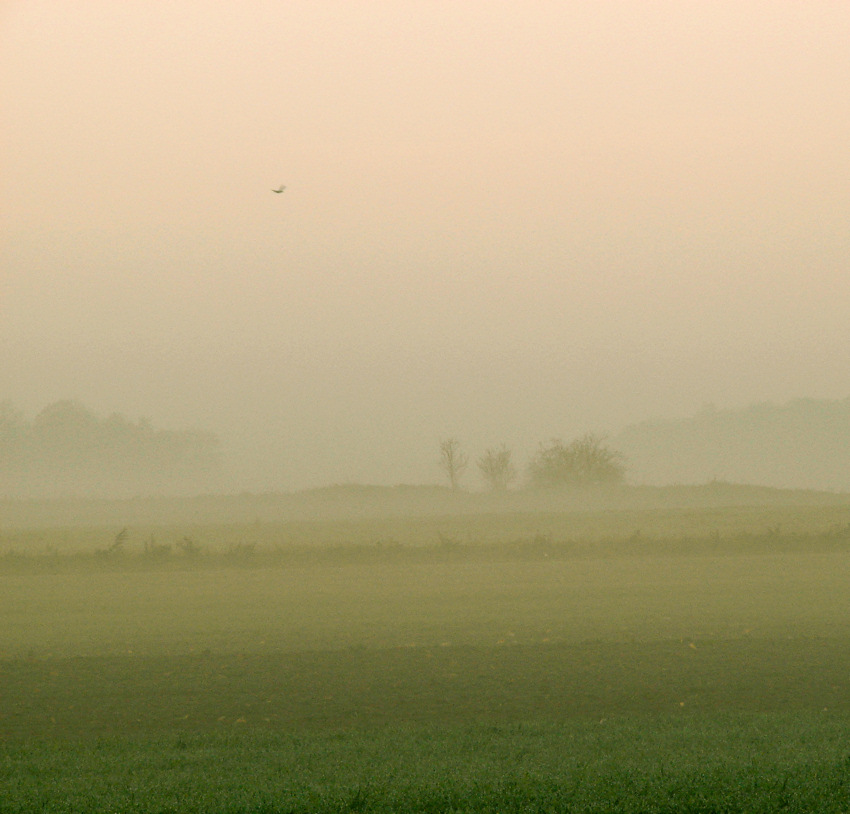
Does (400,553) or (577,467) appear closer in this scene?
(400,553)

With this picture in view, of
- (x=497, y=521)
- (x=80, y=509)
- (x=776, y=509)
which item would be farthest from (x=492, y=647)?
(x=80, y=509)

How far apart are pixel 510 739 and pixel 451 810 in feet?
10.5

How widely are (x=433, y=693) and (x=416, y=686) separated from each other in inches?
24.3

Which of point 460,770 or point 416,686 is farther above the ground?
point 460,770

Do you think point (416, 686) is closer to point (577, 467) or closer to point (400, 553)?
point (400, 553)

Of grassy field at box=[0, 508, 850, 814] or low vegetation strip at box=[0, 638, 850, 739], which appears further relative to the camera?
low vegetation strip at box=[0, 638, 850, 739]

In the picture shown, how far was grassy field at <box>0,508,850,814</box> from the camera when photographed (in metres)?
9.11

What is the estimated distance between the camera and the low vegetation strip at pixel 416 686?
533 inches

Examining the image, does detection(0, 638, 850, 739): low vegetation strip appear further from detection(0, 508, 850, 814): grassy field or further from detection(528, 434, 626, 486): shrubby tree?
detection(528, 434, 626, 486): shrubby tree

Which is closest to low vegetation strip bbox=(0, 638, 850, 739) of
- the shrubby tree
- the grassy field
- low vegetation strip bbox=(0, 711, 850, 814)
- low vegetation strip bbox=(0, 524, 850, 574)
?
Result: the grassy field

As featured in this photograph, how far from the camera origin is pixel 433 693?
48.8 ft

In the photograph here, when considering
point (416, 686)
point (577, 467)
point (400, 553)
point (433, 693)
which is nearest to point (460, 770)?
point (433, 693)

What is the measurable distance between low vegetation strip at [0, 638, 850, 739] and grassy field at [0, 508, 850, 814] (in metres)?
0.06

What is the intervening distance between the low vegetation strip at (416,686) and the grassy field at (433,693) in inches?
2.5
